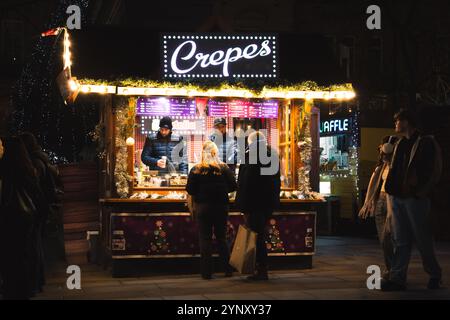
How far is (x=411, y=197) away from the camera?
856 centimetres

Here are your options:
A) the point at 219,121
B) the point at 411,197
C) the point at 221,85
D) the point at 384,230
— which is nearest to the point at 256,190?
the point at 384,230

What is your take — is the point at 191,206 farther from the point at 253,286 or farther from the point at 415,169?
the point at 415,169

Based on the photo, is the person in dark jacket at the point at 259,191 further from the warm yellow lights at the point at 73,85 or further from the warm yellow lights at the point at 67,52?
the warm yellow lights at the point at 67,52

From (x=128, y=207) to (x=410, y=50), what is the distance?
17.4 m

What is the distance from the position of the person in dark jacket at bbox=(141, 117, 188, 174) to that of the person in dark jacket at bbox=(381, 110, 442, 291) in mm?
4944

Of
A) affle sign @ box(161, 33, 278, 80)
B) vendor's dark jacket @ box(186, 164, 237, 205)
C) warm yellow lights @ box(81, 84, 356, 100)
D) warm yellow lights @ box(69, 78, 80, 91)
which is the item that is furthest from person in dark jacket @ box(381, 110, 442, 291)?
warm yellow lights @ box(69, 78, 80, 91)

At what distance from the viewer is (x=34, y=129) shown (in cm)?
2347

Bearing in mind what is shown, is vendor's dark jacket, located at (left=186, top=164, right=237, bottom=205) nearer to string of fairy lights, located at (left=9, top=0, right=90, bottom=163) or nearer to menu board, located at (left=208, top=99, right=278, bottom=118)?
menu board, located at (left=208, top=99, right=278, bottom=118)

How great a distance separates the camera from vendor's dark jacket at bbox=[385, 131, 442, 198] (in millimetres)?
8516

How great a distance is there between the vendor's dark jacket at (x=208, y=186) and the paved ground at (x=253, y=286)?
1.19 m

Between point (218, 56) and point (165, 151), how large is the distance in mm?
2313

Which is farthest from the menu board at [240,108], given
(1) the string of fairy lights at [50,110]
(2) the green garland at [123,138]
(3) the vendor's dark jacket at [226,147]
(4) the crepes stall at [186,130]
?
(1) the string of fairy lights at [50,110]

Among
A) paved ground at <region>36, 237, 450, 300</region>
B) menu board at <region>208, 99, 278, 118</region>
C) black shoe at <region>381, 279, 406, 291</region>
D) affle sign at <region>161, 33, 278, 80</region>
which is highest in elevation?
affle sign at <region>161, 33, 278, 80</region>
